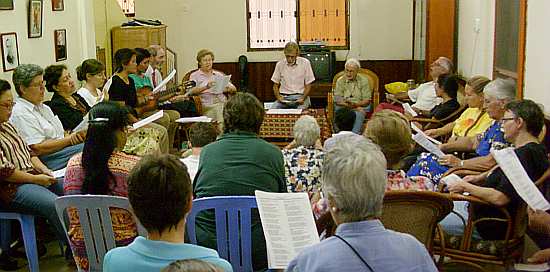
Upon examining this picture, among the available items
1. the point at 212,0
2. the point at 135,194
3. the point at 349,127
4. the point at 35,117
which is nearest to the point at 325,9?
the point at 212,0

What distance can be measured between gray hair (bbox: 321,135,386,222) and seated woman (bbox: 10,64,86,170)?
306cm

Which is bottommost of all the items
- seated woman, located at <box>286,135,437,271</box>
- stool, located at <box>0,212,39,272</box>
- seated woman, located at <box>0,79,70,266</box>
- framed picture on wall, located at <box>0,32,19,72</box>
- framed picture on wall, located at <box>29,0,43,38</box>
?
stool, located at <box>0,212,39,272</box>

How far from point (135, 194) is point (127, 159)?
1.16 m

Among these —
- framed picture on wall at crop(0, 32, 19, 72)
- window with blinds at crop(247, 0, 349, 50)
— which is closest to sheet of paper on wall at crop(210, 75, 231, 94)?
framed picture on wall at crop(0, 32, 19, 72)

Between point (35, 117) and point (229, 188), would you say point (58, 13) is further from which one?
point (229, 188)

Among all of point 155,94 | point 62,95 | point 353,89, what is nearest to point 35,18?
point 62,95

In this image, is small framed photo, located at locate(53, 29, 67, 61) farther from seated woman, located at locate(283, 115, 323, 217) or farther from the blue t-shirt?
the blue t-shirt

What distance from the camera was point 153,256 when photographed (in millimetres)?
1927

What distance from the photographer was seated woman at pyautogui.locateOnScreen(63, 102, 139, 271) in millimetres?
2984

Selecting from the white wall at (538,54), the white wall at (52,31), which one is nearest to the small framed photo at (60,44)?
the white wall at (52,31)

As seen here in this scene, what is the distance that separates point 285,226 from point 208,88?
4960 mm

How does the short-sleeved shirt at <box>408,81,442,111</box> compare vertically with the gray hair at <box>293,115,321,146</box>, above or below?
below

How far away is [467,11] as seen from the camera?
276 inches

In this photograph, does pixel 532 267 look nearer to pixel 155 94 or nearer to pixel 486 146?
pixel 486 146
